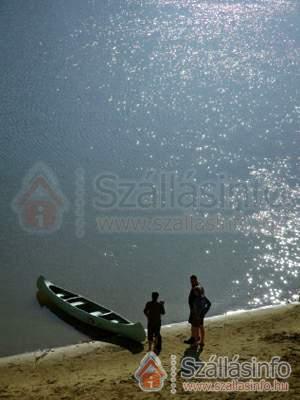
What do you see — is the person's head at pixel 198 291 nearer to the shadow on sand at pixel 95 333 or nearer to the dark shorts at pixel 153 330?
the dark shorts at pixel 153 330

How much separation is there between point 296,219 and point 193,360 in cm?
1163

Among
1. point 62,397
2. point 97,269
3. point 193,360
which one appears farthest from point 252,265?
point 62,397

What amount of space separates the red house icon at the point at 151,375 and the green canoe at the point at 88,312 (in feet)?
4.30

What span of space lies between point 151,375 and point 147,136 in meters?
20.1

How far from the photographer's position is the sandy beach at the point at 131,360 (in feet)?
35.3

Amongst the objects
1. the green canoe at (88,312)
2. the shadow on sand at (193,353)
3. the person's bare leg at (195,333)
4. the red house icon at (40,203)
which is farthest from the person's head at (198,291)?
the red house icon at (40,203)

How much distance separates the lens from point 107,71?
132 feet

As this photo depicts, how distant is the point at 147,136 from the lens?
98.2 feet

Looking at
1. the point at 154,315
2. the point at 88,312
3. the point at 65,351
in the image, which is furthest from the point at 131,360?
the point at 88,312

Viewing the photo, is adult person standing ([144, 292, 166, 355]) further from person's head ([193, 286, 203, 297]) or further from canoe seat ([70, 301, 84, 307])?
canoe seat ([70, 301, 84, 307])

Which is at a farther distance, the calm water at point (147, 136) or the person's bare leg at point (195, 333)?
the calm water at point (147, 136)

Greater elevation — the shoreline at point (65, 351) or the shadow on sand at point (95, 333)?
the shadow on sand at point (95, 333)

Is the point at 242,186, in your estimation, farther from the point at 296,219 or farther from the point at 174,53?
the point at 174,53

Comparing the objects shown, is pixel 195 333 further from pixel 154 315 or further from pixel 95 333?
pixel 95 333
